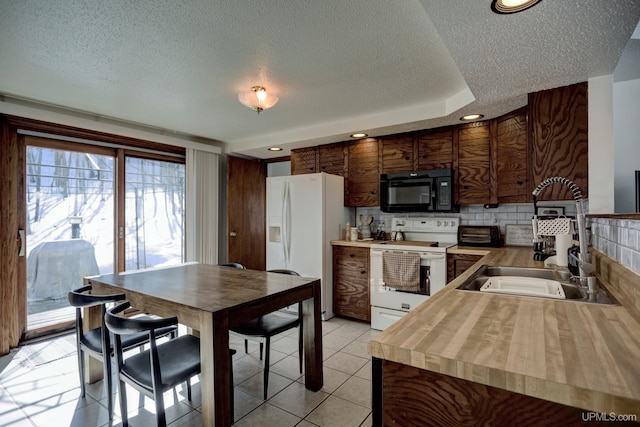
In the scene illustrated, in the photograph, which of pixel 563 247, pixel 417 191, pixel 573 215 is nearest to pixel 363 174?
pixel 417 191

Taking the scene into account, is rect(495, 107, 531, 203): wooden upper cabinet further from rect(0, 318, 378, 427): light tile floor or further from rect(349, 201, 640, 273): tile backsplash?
rect(0, 318, 378, 427): light tile floor

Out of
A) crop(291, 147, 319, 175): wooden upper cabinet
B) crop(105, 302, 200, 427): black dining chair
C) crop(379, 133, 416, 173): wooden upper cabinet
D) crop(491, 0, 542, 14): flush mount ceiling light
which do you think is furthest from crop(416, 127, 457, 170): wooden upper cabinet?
crop(105, 302, 200, 427): black dining chair

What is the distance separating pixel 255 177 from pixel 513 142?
343cm

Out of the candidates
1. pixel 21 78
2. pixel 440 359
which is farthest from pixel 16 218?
pixel 440 359

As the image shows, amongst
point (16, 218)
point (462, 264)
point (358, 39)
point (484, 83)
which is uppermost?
point (358, 39)

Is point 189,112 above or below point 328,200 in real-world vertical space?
above

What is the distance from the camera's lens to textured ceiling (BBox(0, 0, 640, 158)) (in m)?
1.52

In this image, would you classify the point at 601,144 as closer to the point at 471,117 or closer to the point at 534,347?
the point at 471,117

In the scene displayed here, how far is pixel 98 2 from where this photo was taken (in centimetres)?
152

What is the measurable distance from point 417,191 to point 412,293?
108cm

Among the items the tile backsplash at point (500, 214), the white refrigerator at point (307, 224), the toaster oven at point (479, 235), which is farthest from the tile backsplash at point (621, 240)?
the white refrigerator at point (307, 224)

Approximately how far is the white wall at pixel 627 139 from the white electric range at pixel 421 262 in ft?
4.40

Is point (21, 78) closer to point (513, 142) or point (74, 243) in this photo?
point (74, 243)

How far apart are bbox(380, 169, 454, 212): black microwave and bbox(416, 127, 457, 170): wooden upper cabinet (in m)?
0.10
